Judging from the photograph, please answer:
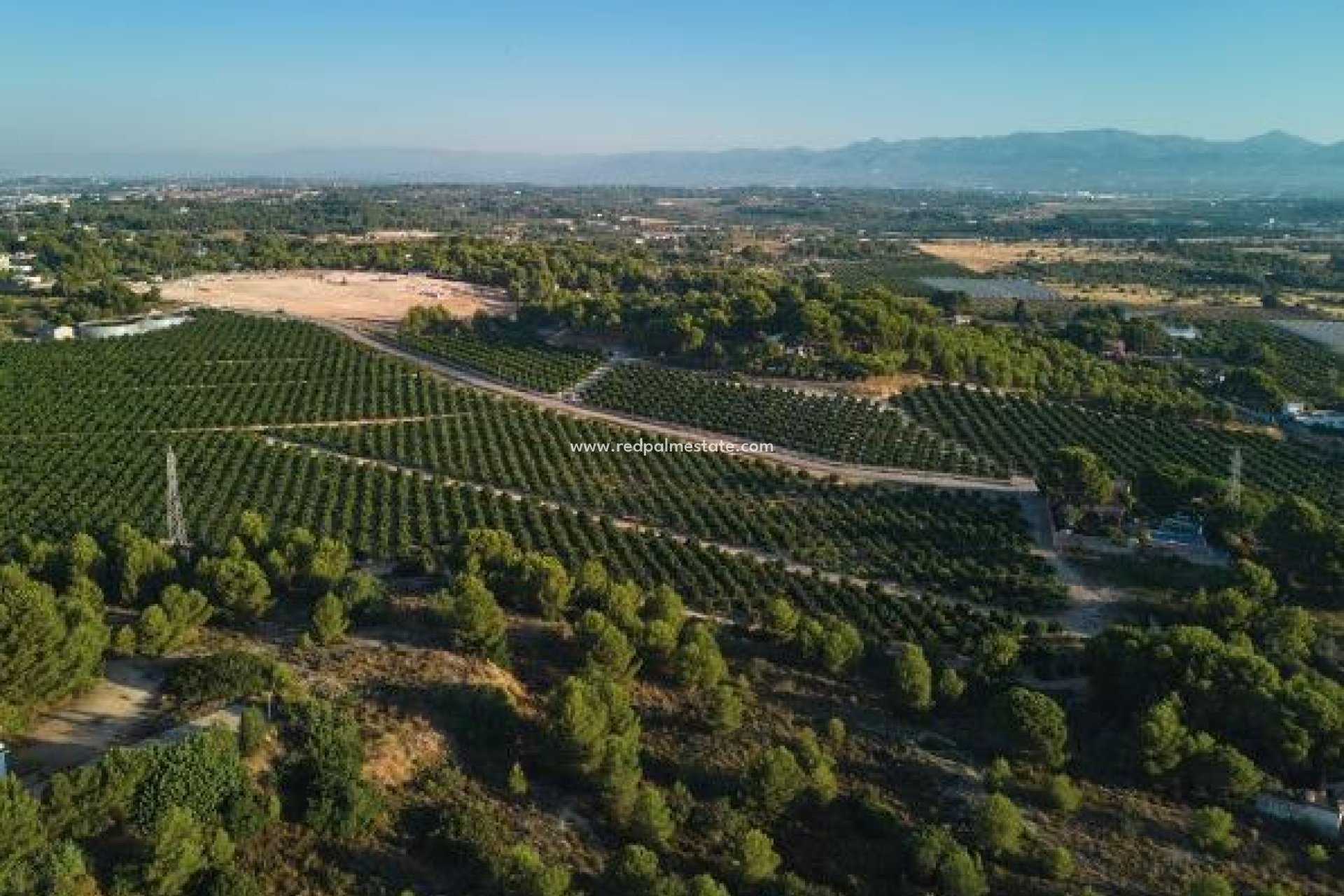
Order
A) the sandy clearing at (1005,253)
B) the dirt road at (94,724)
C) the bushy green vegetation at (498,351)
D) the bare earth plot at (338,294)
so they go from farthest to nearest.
Answer: the sandy clearing at (1005,253)
the bare earth plot at (338,294)
the bushy green vegetation at (498,351)
the dirt road at (94,724)

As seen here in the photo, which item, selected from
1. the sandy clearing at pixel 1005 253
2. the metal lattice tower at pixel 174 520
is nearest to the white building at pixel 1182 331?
the sandy clearing at pixel 1005 253

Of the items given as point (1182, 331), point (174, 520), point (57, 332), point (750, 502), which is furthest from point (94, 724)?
point (1182, 331)

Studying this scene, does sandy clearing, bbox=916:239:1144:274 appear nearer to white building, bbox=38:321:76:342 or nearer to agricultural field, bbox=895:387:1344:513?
agricultural field, bbox=895:387:1344:513

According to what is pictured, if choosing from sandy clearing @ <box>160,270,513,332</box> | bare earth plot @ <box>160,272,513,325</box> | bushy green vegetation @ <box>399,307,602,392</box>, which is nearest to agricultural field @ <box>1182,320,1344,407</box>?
bushy green vegetation @ <box>399,307,602,392</box>

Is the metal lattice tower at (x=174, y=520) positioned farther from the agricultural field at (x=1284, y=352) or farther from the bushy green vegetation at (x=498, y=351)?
the agricultural field at (x=1284, y=352)

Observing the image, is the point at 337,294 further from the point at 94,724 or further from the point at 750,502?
the point at 94,724

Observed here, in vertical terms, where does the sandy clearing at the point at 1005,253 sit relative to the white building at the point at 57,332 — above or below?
above

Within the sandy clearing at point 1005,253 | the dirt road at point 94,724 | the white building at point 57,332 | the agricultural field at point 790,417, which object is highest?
the sandy clearing at point 1005,253
